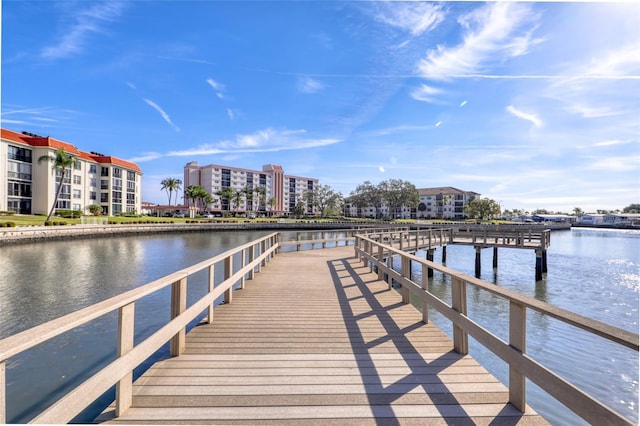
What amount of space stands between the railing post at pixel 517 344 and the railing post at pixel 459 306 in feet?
3.71

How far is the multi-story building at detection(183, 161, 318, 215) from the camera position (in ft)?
396

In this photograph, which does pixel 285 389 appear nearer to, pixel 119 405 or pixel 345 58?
pixel 119 405

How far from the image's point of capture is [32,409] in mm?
5449

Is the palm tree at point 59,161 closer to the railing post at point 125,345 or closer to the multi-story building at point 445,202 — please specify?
the railing post at point 125,345

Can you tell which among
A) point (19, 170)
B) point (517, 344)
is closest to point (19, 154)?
point (19, 170)

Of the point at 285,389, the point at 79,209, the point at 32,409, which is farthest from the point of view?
the point at 79,209

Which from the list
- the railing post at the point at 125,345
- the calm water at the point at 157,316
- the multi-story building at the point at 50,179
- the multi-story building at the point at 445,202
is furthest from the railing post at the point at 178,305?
the multi-story building at the point at 445,202

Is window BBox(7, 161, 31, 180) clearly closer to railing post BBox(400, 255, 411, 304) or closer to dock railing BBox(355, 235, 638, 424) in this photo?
railing post BBox(400, 255, 411, 304)

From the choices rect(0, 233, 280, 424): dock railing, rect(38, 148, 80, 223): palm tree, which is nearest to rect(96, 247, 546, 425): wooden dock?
rect(0, 233, 280, 424): dock railing

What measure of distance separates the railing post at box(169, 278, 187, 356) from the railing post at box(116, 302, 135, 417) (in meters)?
1.03

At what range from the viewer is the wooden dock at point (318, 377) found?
305cm

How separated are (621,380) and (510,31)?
26.9 feet

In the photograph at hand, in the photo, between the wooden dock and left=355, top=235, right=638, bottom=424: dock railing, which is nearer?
left=355, top=235, right=638, bottom=424: dock railing

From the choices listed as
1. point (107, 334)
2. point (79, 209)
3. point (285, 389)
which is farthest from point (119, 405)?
point (79, 209)
